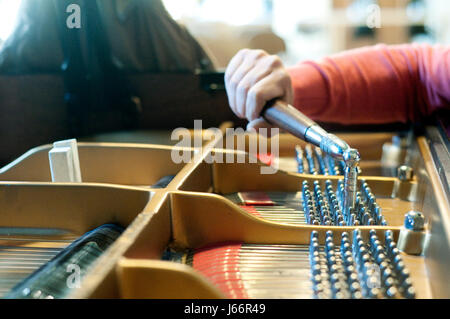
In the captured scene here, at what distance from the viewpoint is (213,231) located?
909 millimetres

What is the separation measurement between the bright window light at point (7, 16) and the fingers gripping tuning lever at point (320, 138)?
728 mm

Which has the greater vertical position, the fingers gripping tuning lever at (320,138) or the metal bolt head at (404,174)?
the fingers gripping tuning lever at (320,138)

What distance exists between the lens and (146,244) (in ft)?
2.45

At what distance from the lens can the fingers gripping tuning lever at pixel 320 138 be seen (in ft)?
3.14

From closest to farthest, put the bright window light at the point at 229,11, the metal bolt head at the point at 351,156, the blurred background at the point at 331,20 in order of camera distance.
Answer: the metal bolt head at the point at 351,156, the bright window light at the point at 229,11, the blurred background at the point at 331,20

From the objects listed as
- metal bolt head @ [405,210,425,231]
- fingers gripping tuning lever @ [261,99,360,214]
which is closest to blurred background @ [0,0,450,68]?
fingers gripping tuning lever @ [261,99,360,214]

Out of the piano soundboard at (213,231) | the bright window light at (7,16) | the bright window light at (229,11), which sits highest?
the bright window light at (229,11)

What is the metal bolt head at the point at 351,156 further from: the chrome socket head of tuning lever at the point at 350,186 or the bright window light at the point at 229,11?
the bright window light at the point at 229,11

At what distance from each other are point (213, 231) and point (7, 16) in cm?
86

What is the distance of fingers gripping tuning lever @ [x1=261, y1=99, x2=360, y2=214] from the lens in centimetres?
96

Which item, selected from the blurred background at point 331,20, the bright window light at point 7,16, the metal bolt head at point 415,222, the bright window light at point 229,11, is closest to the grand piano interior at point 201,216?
the metal bolt head at point 415,222

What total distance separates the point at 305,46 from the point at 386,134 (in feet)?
12.8

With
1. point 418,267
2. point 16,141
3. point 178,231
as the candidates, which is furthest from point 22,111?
point 418,267

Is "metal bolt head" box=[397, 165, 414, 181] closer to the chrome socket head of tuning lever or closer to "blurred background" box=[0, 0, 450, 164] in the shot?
the chrome socket head of tuning lever
